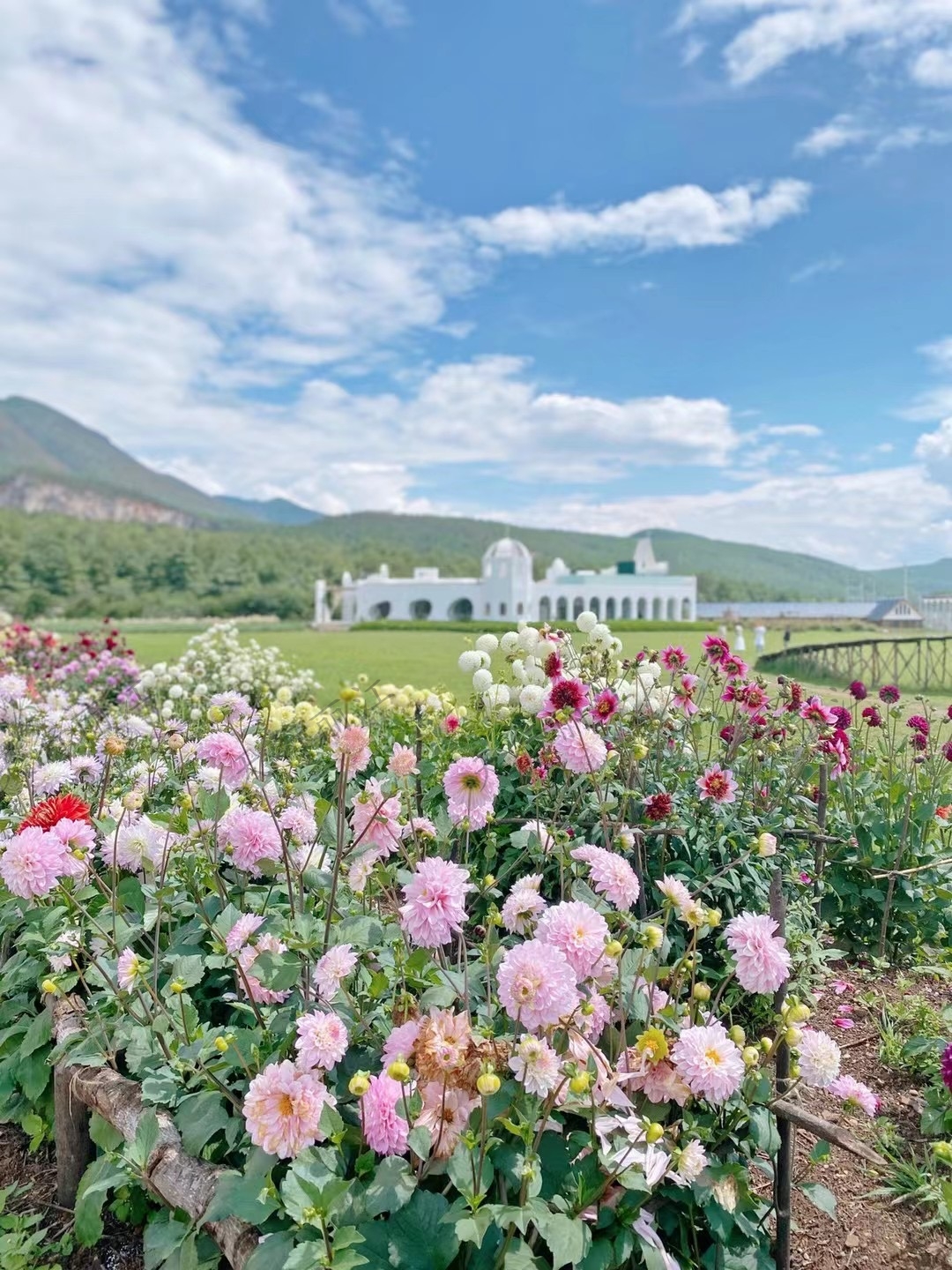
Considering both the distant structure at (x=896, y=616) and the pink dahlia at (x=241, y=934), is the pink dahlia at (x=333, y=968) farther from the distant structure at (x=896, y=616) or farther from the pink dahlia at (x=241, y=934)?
the distant structure at (x=896, y=616)

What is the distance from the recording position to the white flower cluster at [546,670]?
2.88 metres

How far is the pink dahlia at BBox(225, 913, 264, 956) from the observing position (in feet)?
5.24

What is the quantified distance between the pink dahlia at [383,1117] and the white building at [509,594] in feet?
168

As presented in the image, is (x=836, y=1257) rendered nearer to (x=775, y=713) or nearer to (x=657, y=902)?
(x=657, y=902)

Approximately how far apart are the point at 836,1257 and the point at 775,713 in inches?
94.0

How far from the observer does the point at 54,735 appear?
158 inches

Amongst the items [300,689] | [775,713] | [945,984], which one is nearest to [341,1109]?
[945,984]

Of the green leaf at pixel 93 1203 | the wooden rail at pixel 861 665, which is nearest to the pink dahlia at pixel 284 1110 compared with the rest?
the green leaf at pixel 93 1203

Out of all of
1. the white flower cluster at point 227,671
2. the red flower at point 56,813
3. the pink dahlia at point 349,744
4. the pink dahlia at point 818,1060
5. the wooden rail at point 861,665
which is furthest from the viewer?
the wooden rail at point 861,665

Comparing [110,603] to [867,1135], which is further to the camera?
[110,603]

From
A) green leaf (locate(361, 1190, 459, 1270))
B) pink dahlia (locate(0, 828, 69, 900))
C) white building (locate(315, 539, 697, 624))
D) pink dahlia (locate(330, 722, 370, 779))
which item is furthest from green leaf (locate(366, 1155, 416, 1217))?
white building (locate(315, 539, 697, 624))

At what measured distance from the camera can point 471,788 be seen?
1.67 metres

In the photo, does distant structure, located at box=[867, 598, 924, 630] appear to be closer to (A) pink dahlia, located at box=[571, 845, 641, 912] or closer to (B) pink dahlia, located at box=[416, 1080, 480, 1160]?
(A) pink dahlia, located at box=[571, 845, 641, 912]

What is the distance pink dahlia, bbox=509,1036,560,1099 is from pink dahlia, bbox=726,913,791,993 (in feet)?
1.19
